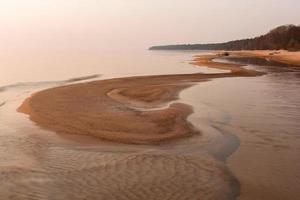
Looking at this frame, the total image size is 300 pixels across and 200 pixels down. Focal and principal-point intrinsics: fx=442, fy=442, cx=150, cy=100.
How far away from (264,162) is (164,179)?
8.23 ft

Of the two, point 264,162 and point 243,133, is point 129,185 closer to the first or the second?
point 264,162

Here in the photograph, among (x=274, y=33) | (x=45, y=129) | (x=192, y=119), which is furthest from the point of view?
(x=274, y=33)

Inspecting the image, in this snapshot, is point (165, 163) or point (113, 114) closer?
point (165, 163)

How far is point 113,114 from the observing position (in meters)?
15.9

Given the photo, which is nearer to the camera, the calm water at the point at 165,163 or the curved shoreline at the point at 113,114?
the calm water at the point at 165,163

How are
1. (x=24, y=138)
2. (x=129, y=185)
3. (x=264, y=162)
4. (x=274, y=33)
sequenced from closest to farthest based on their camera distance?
1. (x=129, y=185)
2. (x=264, y=162)
3. (x=24, y=138)
4. (x=274, y=33)

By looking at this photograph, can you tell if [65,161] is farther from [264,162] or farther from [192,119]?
[192,119]

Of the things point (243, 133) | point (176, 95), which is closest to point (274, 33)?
point (176, 95)

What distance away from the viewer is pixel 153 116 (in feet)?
50.6

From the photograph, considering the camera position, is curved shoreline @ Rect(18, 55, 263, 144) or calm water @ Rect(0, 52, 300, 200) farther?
curved shoreline @ Rect(18, 55, 263, 144)

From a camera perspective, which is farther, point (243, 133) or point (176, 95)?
point (176, 95)

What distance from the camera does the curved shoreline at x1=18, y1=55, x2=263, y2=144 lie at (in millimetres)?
12734

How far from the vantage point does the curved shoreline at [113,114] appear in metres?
12.7

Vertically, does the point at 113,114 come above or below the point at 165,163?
above
